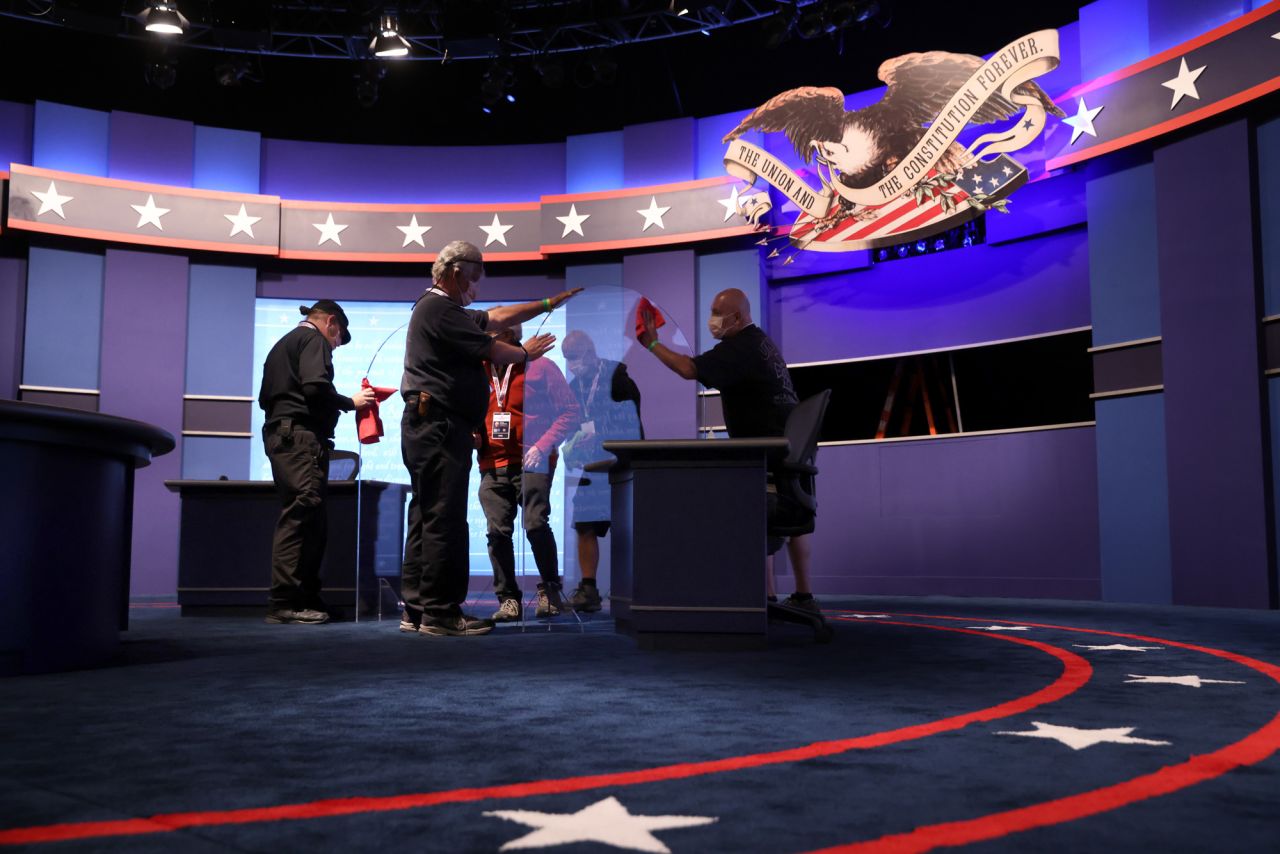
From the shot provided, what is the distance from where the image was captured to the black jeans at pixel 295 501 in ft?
16.4

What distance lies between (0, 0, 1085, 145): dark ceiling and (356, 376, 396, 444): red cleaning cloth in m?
4.17

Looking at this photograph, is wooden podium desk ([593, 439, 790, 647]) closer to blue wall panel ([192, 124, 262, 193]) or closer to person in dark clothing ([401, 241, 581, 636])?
person in dark clothing ([401, 241, 581, 636])

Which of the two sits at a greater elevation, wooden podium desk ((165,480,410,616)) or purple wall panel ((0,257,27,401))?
purple wall panel ((0,257,27,401))

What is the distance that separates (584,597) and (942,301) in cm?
478

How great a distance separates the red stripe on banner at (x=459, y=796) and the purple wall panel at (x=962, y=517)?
18.8 feet

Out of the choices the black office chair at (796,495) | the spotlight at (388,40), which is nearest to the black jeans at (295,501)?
the black office chair at (796,495)

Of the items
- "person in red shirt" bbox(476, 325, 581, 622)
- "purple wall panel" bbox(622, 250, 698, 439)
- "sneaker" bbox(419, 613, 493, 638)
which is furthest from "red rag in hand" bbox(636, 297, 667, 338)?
"purple wall panel" bbox(622, 250, 698, 439)

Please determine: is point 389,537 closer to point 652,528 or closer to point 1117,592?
point 652,528

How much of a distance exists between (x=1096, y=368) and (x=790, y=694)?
5.68m

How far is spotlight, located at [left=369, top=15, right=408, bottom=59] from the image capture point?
8.09 m

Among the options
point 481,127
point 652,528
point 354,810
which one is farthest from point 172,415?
point 354,810

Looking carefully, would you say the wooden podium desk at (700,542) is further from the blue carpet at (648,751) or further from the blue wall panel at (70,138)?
the blue wall panel at (70,138)

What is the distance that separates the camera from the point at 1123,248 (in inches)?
287

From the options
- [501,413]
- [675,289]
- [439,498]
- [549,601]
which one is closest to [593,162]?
[675,289]
